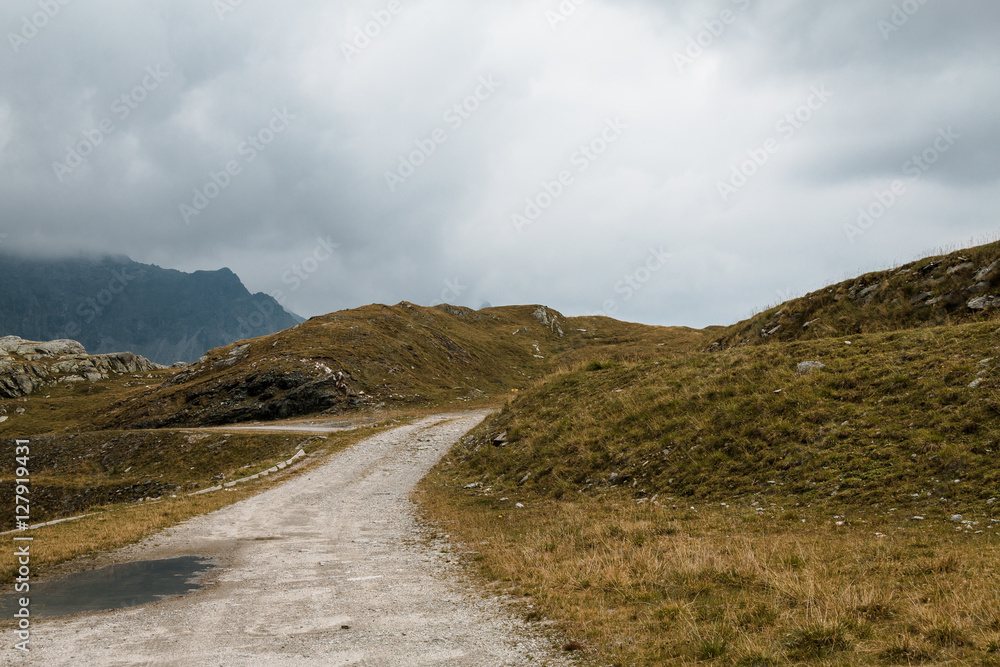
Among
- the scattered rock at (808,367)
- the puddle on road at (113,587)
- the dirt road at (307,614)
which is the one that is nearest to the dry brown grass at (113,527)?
the dirt road at (307,614)

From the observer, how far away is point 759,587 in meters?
7.57

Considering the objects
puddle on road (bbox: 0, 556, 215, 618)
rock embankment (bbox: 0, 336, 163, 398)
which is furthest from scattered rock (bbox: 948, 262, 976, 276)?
rock embankment (bbox: 0, 336, 163, 398)

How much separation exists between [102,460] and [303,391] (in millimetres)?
17934

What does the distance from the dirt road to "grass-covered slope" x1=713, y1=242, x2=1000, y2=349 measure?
1965 centimetres

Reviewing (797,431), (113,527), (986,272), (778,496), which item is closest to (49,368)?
(113,527)

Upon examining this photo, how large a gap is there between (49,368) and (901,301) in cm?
11575

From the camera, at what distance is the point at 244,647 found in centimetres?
688

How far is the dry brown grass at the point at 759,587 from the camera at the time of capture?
5.50 metres

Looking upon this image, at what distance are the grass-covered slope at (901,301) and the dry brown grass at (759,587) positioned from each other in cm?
1385

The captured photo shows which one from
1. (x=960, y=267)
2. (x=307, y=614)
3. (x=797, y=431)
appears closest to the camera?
(x=307, y=614)

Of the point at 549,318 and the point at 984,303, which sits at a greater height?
the point at 549,318

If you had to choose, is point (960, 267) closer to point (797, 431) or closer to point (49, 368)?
point (797, 431)

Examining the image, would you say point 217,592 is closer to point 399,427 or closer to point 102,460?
point 399,427

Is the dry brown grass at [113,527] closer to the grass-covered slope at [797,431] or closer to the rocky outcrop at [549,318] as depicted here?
the grass-covered slope at [797,431]
